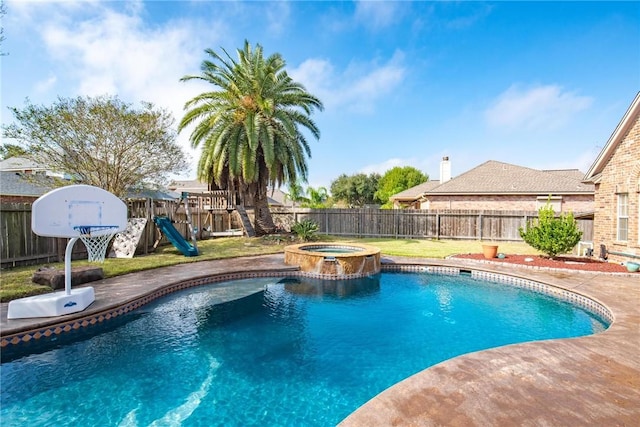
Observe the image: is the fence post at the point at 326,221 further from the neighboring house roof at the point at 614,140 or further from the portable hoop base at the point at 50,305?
the portable hoop base at the point at 50,305

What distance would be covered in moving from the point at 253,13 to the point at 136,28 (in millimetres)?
4077

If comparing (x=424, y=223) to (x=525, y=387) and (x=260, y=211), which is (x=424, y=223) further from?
(x=525, y=387)

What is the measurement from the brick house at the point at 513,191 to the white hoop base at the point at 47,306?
2074 cm

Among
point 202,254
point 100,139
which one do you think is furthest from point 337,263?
point 100,139

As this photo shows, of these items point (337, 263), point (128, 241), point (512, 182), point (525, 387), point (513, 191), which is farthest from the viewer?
point (512, 182)

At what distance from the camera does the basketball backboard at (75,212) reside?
5.60m

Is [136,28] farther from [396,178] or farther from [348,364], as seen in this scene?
[396,178]

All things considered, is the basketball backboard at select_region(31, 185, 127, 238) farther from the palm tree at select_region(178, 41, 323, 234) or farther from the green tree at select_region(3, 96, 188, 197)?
the palm tree at select_region(178, 41, 323, 234)

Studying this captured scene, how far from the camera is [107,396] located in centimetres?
391

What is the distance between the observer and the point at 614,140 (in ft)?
33.9

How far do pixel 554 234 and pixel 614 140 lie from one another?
12.1ft

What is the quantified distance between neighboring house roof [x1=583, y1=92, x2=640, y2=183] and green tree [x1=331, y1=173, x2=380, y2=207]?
37143 millimetres

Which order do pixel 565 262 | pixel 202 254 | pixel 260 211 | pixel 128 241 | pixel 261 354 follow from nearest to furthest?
1. pixel 261 354
2. pixel 565 262
3. pixel 128 241
4. pixel 202 254
5. pixel 260 211

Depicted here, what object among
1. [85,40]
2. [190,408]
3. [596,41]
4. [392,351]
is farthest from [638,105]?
[85,40]
